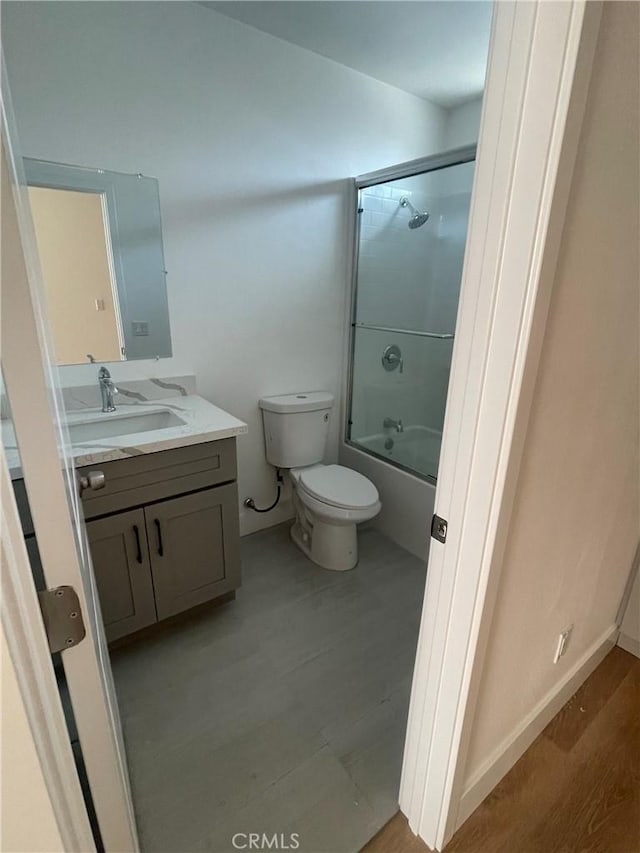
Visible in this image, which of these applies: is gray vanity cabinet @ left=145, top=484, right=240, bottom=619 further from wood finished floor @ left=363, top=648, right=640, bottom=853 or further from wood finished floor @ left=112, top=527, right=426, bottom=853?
wood finished floor @ left=363, top=648, right=640, bottom=853

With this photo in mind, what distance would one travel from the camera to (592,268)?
30.9 inches

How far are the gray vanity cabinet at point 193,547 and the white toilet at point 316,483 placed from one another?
48 centimetres

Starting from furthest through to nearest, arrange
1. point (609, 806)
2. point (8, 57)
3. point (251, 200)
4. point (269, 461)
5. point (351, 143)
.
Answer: point (269, 461) → point (351, 143) → point (251, 200) → point (8, 57) → point (609, 806)

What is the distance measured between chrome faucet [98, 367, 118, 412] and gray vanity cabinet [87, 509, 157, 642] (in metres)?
0.52

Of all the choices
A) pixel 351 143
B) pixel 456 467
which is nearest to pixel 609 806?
pixel 456 467

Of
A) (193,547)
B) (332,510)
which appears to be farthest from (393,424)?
(193,547)

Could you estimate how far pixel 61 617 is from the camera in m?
0.54

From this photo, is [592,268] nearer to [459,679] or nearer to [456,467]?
[456,467]

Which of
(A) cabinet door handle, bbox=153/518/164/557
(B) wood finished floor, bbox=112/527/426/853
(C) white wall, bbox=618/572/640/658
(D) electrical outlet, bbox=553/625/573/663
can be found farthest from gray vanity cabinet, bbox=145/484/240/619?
(C) white wall, bbox=618/572/640/658

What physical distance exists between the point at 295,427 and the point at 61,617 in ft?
5.68

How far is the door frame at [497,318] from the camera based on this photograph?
596 mm

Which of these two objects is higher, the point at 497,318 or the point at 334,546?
the point at 497,318

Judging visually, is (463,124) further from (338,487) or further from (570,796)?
(570,796)

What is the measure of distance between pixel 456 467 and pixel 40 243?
164 cm
